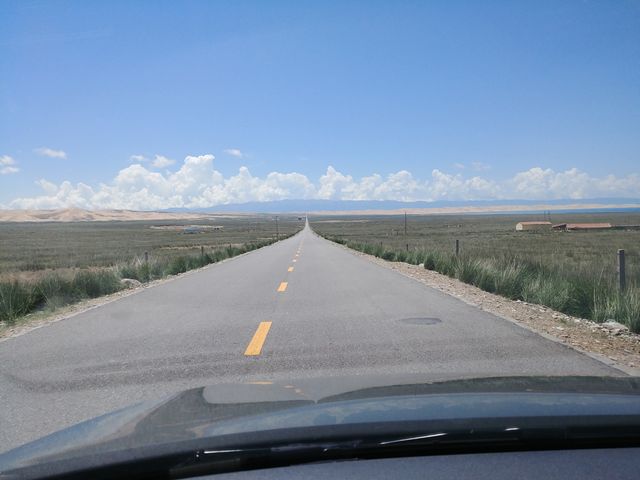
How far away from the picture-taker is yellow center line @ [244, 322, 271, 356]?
7.68 metres

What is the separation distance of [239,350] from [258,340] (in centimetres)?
69

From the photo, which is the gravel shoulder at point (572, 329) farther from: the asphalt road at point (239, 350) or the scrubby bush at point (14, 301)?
the scrubby bush at point (14, 301)

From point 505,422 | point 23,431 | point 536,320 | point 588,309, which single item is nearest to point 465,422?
point 505,422

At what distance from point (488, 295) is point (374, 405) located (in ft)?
36.9

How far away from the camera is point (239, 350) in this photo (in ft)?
25.6

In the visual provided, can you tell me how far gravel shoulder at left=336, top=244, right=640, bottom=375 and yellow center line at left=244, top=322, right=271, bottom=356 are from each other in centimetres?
429

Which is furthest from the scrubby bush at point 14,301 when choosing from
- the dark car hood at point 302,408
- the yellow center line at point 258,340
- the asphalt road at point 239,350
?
the dark car hood at point 302,408

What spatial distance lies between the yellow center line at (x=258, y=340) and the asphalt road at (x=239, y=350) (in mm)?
15

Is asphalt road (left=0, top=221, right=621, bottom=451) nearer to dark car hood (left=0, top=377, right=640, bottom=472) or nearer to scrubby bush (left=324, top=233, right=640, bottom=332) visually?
dark car hood (left=0, top=377, right=640, bottom=472)

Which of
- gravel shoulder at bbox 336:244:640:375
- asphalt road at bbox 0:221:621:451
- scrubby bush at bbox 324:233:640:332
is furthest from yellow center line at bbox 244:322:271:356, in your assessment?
scrubby bush at bbox 324:233:640:332

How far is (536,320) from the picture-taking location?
1022 cm

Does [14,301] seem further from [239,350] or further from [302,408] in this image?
[302,408]

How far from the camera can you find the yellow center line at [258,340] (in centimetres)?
768

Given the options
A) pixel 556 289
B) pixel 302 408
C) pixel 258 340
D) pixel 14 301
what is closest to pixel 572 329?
pixel 556 289
